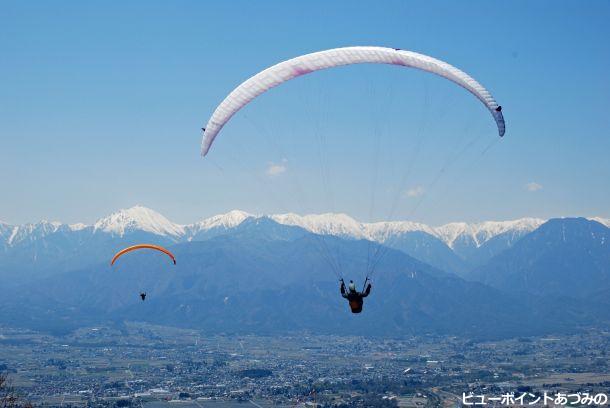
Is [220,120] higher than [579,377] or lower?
higher

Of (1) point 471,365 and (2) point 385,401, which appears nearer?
(2) point 385,401

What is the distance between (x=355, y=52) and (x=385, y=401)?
9805cm

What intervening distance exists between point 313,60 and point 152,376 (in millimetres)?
138594

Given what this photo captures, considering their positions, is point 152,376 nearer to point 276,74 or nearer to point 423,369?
point 423,369

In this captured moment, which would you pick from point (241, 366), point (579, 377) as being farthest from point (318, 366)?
point (579, 377)

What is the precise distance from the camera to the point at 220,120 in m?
39.4

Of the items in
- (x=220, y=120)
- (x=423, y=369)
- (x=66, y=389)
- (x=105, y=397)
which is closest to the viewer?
(x=220, y=120)

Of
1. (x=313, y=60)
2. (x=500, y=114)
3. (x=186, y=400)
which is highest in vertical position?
(x=313, y=60)

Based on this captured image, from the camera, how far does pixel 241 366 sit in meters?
184

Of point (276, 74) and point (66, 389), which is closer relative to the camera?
point (276, 74)

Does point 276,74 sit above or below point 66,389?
above

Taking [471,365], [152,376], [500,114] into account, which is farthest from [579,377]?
[500,114]

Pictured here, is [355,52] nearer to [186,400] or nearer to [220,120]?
[220,120]

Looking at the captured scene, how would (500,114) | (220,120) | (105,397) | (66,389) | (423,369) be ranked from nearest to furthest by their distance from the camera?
(500,114)
(220,120)
(105,397)
(66,389)
(423,369)
